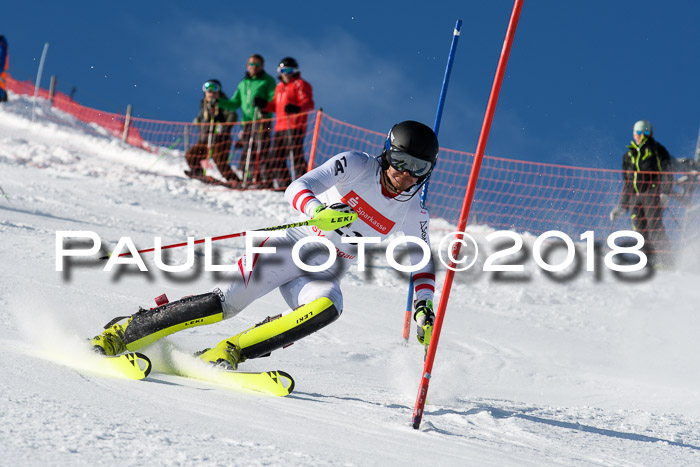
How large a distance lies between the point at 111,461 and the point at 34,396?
68cm

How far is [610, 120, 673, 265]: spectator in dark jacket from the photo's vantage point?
1017cm

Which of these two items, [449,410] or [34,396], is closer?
[34,396]

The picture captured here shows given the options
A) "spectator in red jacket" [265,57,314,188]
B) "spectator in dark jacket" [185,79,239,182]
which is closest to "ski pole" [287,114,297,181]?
"spectator in red jacket" [265,57,314,188]

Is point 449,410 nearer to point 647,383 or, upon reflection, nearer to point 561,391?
point 561,391

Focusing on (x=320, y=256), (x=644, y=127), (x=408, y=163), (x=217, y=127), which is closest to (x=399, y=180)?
(x=408, y=163)

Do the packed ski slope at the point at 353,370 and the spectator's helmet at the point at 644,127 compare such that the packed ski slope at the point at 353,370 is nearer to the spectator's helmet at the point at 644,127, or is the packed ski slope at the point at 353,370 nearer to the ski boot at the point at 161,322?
the ski boot at the point at 161,322

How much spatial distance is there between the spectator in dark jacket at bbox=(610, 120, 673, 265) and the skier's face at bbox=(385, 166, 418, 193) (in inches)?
280

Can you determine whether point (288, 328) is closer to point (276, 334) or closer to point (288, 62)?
point (276, 334)

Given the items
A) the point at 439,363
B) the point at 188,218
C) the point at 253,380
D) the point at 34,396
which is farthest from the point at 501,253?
the point at 34,396

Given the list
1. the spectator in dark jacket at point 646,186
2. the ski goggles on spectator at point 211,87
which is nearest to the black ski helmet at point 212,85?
the ski goggles on spectator at point 211,87

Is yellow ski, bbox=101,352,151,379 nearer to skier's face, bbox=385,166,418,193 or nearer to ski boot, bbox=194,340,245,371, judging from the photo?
ski boot, bbox=194,340,245,371

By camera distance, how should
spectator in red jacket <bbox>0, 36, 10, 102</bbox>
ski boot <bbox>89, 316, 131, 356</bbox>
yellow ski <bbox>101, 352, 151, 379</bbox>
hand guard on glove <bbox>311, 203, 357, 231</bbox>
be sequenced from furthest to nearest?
spectator in red jacket <bbox>0, 36, 10, 102</bbox>, ski boot <bbox>89, 316, 131, 356</bbox>, hand guard on glove <bbox>311, 203, 357, 231</bbox>, yellow ski <bbox>101, 352, 151, 379</bbox>

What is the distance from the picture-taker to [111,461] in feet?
6.43

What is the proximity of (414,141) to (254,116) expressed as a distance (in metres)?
8.75
